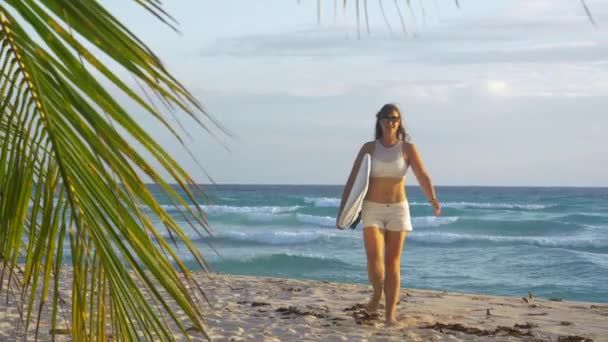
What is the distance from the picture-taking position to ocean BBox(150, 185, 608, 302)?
1444 centimetres

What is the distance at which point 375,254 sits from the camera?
6316 millimetres

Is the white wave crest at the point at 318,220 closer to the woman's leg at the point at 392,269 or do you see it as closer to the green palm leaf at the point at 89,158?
the woman's leg at the point at 392,269

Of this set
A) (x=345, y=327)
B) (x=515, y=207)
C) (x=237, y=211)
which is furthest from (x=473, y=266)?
(x=515, y=207)

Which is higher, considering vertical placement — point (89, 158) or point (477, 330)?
point (89, 158)

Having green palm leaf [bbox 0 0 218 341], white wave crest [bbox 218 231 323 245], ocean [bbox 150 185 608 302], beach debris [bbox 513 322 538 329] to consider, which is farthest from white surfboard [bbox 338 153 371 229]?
white wave crest [bbox 218 231 323 245]

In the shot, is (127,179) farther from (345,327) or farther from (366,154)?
(345,327)

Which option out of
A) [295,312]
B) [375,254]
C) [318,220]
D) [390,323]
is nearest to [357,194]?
[375,254]

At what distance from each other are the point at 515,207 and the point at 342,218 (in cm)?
3596

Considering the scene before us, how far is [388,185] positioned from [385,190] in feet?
0.14

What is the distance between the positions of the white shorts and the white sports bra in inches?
8.4

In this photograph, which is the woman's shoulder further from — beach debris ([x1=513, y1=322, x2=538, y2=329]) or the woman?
beach debris ([x1=513, y1=322, x2=538, y2=329])

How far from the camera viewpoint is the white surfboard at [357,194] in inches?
243

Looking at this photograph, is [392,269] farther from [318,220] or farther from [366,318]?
[318,220]

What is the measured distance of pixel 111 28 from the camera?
1111mm
